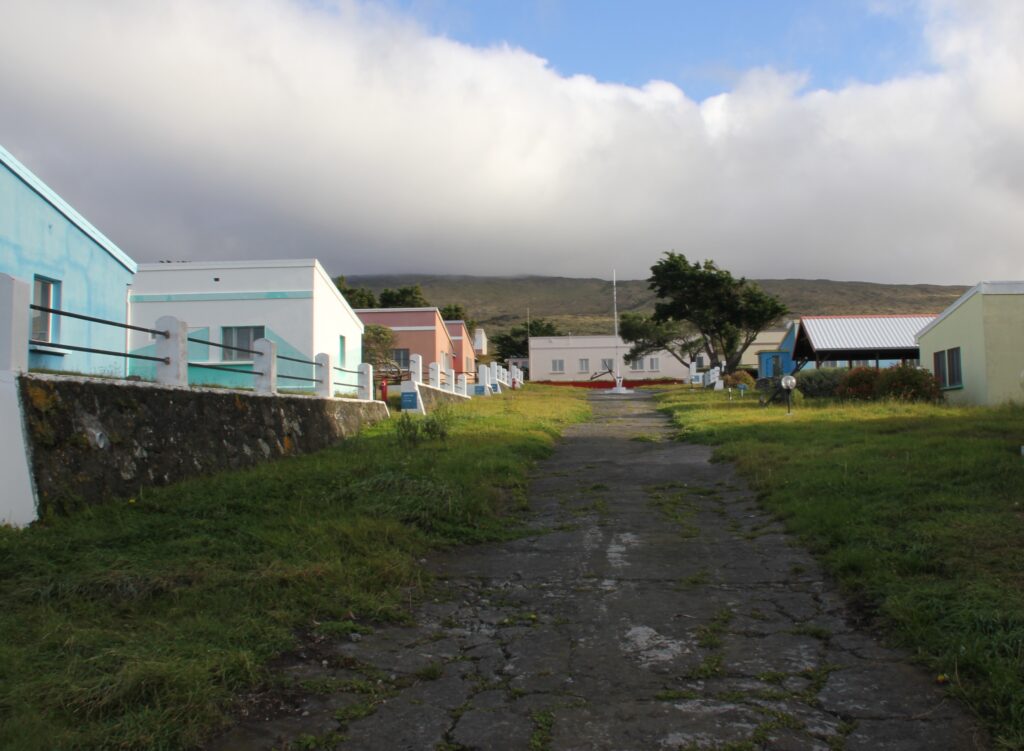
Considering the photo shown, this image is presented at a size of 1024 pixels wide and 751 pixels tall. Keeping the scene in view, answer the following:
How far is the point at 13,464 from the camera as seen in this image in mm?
6223

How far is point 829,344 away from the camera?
2941 cm

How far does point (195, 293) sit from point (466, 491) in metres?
14.0

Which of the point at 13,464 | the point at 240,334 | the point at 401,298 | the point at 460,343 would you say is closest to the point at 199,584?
the point at 13,464

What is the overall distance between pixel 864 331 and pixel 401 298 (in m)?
36.7

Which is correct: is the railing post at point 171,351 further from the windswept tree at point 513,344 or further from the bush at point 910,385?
the windswept tree at point 513,344

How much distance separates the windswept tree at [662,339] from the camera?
61.0 metres

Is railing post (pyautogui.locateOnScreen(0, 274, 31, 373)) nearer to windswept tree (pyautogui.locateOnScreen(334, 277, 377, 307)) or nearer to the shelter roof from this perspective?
the shelter roof

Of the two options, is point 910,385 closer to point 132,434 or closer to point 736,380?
point 736,380

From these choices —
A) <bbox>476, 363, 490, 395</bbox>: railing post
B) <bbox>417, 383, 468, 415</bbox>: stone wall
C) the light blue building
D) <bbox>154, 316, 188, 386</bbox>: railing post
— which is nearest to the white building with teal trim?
<bbox>417, 383, 468, 415</bbox>: stone wall

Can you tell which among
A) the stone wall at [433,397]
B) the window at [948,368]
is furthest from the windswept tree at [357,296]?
the window at [948,368]

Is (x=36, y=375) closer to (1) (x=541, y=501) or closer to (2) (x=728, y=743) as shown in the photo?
(1) (x=541, y=501)

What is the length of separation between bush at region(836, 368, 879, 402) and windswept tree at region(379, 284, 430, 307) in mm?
41032

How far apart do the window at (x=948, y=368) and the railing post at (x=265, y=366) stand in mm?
16183

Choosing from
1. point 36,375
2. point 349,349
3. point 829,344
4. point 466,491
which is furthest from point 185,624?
point 829,344
